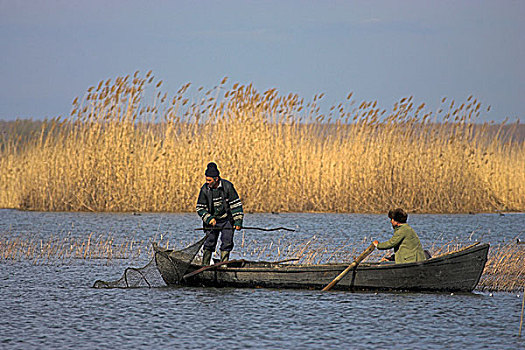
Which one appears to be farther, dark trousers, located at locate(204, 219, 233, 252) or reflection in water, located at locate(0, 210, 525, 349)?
dark trousers, located at locate(204, 219, 233, 252)

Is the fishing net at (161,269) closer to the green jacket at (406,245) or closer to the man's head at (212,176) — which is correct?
the man's head at (212,176)

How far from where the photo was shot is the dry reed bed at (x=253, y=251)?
44.8ft

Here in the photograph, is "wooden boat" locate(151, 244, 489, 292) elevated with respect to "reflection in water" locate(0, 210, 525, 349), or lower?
elevated

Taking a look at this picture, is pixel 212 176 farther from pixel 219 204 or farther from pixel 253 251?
pixel 253 251

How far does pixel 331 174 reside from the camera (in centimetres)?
2258

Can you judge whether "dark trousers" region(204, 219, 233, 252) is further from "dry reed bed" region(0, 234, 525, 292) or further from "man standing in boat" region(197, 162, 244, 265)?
"dry reed bed" region(0, 234, 525, 292)

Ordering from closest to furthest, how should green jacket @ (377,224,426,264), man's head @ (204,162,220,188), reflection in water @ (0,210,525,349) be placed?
reflection in water @ (0,210,525,349)
green jacket @ (377,224,426,264)
man's head @ (204,162,220,188)

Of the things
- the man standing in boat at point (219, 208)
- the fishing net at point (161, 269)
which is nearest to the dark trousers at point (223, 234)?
the man standing in boat at point (219, 208)

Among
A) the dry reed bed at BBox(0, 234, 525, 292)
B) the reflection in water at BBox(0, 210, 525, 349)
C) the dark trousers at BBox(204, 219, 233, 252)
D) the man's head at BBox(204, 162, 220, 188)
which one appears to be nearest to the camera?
the reflection in water at BBox(0, 210, 525, 349)

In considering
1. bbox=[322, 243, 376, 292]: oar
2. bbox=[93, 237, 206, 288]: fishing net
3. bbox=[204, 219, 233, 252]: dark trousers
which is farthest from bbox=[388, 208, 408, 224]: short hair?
bbox=[93, 237, 206, 288]: fishing net

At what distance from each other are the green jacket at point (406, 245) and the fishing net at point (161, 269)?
9.07ft

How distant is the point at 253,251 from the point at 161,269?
4.42 metres

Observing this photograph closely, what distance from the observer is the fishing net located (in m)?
12.0

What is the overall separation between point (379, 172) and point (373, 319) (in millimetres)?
12926
